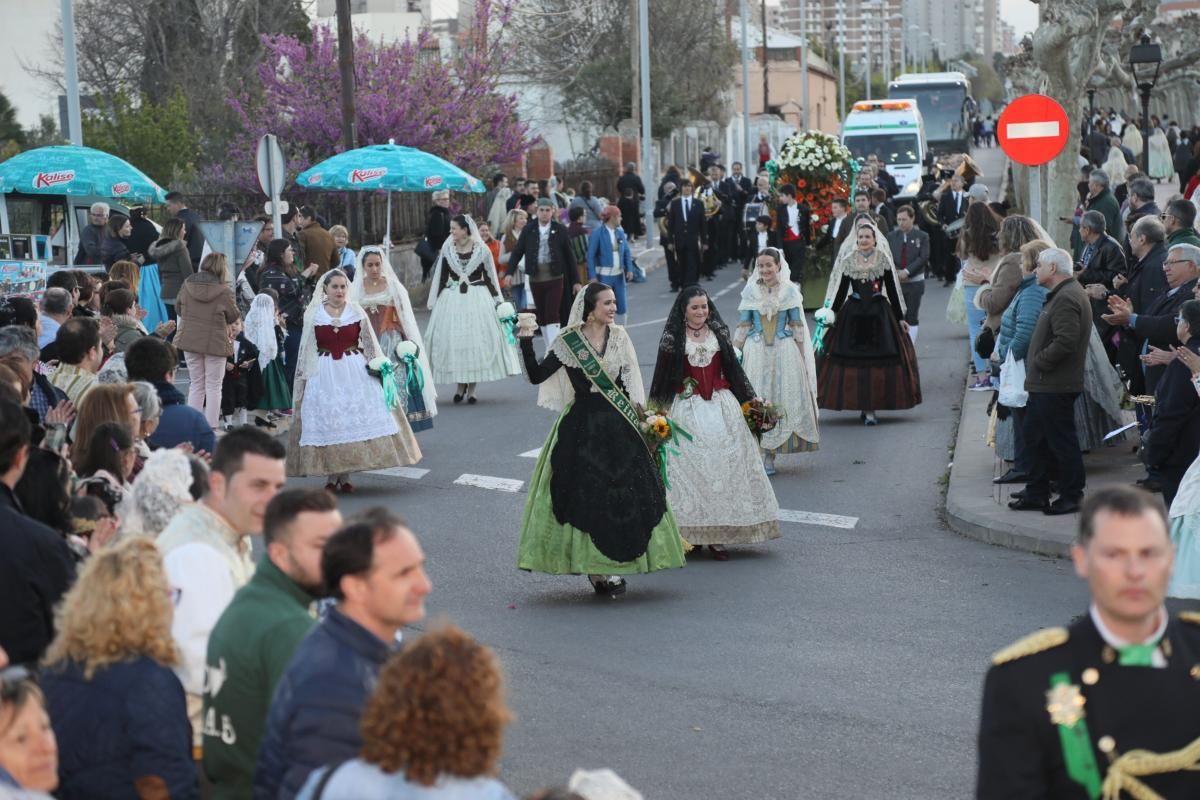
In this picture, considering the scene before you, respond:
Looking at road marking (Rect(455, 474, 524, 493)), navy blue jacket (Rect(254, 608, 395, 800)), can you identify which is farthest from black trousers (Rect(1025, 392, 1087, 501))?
navy blue jacket (Rect(254, 608, 395, 800))

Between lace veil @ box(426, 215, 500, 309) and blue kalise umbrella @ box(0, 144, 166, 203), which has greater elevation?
blue kalise umbrella @ box(0, 144, 166, 203)

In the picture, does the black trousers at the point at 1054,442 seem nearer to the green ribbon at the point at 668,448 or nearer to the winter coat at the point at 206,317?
the green ribbon at the point at 668,448

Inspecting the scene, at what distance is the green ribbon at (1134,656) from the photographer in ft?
13.1

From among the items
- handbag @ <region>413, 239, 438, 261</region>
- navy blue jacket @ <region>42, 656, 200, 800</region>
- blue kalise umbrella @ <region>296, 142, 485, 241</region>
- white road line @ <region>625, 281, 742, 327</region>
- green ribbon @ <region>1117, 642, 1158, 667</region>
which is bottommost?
white road line @ <region>625, 281, 742, 327</region>

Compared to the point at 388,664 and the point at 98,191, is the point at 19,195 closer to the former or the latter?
the point at 98,191

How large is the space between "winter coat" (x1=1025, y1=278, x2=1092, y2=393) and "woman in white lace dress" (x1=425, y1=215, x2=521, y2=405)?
758 cm

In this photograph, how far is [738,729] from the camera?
320 inches

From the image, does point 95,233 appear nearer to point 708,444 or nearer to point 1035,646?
point 708,444

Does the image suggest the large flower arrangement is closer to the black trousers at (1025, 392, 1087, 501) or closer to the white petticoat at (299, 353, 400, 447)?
the white petticoat at (299, 353, 400, 447)

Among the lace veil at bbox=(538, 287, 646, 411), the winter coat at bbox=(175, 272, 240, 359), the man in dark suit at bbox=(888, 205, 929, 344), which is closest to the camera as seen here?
the lace veil at bbox=(538, 287, 646, 411)

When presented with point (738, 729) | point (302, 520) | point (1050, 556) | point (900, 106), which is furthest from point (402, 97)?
point (302, 520)

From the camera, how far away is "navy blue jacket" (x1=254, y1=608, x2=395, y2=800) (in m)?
4.18

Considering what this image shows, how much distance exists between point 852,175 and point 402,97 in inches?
375

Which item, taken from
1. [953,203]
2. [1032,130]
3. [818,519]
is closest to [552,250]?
[1032,130]
